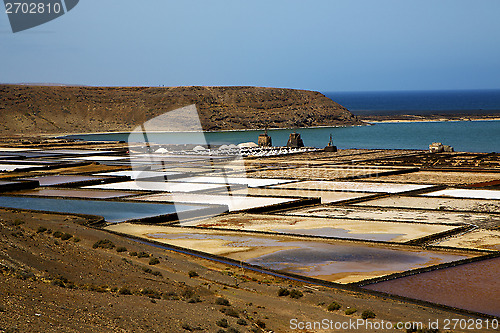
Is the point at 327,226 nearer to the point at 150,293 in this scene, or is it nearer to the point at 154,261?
the point at 154,261

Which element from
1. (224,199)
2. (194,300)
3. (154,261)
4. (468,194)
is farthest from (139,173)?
(194,300)

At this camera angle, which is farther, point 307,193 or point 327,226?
point 307,193

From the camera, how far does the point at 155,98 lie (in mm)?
122875

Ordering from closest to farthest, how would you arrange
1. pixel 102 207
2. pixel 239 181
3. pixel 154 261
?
pixel 154 261, pixel 102 207, pixel 239 181

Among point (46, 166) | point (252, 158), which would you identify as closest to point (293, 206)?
point (46, 166)

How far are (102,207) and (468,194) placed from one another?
1485cm

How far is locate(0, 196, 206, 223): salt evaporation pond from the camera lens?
78.3 feet

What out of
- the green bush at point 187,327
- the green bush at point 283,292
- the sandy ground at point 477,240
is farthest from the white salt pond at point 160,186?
the green bush at point 187,327

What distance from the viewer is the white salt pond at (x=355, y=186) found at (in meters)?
31.2

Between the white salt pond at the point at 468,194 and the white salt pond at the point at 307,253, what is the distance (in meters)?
11.2

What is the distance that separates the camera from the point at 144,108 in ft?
387

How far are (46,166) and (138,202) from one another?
18.4 m

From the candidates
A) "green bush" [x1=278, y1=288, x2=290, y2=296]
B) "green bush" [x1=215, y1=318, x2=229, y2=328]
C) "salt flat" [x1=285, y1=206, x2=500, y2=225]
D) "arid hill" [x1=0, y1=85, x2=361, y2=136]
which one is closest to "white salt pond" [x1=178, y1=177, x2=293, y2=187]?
"salt flat" [x1=285, y1=206, x2=500, y2=225]

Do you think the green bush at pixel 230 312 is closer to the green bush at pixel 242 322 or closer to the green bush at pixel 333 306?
the green bush at pixel 242 322
